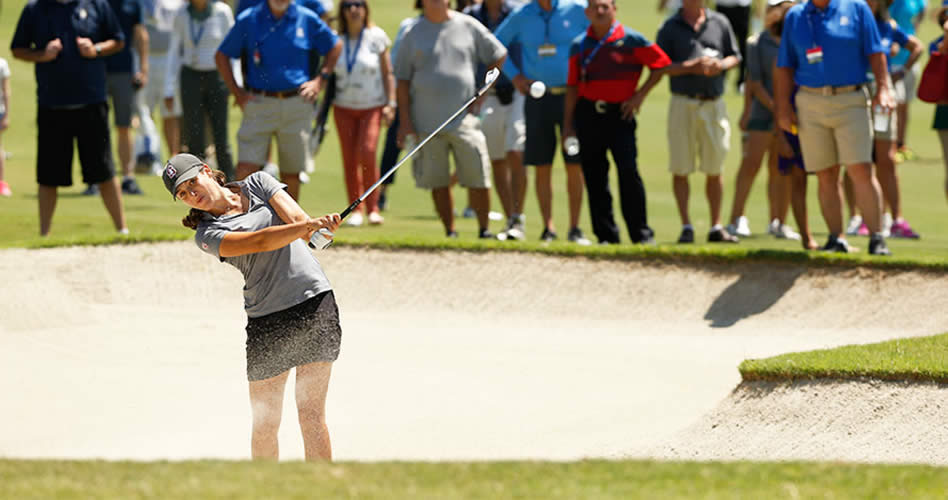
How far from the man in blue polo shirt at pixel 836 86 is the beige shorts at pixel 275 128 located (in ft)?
12.6

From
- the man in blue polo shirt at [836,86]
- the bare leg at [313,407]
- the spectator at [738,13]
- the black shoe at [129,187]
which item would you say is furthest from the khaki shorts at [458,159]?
the spectator at [738,13]

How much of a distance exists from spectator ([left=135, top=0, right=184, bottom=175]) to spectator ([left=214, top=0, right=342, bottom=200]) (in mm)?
4191

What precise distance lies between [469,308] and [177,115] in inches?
246

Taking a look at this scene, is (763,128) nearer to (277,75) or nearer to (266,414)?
(277,75)

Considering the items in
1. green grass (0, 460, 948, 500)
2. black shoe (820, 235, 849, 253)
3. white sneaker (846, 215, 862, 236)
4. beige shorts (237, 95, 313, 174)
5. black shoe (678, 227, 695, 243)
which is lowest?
white sneaker (846, 215, 862, 236)

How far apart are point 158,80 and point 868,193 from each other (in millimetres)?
8310

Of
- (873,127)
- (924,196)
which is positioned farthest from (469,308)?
(924,196)

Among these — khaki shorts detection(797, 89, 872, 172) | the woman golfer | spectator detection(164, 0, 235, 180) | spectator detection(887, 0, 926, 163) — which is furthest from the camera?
spectator detection(164, 0, 235, 180)

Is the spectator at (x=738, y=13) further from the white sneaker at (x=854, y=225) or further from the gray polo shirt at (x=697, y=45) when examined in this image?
the gray polo shirt at (x=697, y=45)

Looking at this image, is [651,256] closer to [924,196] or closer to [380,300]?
[380,300]

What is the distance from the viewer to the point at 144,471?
471cm

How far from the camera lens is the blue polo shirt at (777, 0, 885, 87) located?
10344 millimetres

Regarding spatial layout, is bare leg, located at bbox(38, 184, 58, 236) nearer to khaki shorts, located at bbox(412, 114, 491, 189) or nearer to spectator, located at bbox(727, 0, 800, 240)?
khaki shorts, located at bbox(412, 114, 491, 189)

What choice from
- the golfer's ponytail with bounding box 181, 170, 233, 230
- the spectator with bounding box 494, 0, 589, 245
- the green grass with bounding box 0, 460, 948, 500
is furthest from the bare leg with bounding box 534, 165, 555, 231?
the green grass with bounding box 0, 460, 948, 500
